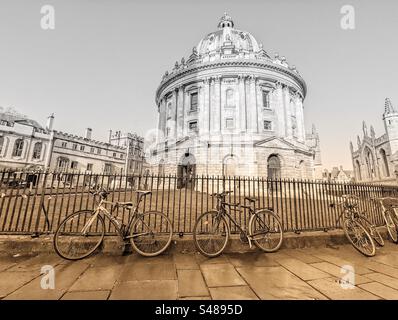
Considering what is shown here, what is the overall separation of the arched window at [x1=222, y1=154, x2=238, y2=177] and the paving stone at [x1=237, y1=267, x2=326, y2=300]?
2276 centimetres

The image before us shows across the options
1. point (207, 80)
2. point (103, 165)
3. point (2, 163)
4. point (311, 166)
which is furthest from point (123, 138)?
point (311, 166)

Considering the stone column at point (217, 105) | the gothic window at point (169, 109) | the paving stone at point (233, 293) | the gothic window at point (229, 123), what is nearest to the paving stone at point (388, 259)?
the paving stone at point (233, 293)

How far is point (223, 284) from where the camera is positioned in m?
3.08

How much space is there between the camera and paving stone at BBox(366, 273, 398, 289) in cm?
323

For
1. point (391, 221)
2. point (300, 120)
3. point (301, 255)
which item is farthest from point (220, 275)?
point (300, 120)

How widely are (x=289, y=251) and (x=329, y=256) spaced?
0.81m

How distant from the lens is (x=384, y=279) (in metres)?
3.41

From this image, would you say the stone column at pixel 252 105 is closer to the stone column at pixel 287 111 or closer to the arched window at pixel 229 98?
the arched window at pixel 229 98

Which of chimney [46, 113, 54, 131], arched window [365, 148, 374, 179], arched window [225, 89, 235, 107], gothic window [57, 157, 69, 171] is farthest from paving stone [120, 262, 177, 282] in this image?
arched window [365, 148, 374, 179]

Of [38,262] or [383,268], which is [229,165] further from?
[38,262]

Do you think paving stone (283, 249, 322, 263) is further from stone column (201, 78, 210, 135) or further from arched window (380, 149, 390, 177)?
arched window (380, 149, 390, 177)

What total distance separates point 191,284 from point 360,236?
4.54 metres

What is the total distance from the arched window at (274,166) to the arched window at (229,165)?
4.42 metres
